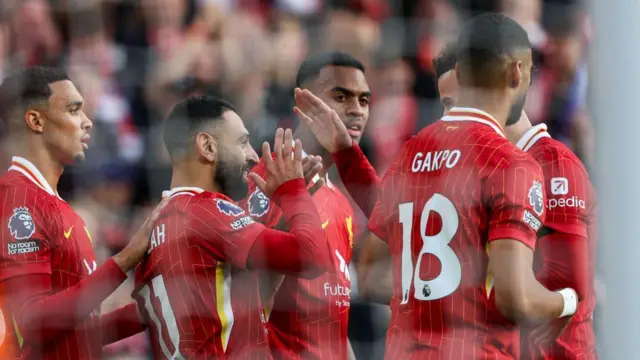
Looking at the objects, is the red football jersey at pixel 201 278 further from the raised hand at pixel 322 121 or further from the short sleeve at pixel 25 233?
the raised hand at pixel 322 121

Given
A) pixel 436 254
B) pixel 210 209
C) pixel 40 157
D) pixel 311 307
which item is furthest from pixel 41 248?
pixel 436 254

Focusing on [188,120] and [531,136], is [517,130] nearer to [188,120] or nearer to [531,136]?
[531,136]

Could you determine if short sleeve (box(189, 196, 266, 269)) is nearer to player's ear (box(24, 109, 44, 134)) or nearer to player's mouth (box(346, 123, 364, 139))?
player's ear (box(24, 109, 44, 134))

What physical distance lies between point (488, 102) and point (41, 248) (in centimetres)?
104

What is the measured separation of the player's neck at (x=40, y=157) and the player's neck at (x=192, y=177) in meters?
0.31

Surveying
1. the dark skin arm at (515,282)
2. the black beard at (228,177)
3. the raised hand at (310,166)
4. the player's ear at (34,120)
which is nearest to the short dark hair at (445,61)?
the raised hand at (310,166)

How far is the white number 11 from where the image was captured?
6.66 ft

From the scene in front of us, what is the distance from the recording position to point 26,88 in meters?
2.45

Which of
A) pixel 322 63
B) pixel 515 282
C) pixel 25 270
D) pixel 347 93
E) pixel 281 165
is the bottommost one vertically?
pixel 515 282

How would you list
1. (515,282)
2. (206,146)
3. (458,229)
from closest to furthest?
1. (515,282)
2. (458,229)
3. (206,146)

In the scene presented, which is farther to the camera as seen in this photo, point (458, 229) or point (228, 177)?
point (228, 177)

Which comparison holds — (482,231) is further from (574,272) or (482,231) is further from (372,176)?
(372,176)

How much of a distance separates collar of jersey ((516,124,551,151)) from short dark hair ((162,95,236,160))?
2.37 ft

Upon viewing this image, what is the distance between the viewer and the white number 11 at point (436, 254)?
203 cm
